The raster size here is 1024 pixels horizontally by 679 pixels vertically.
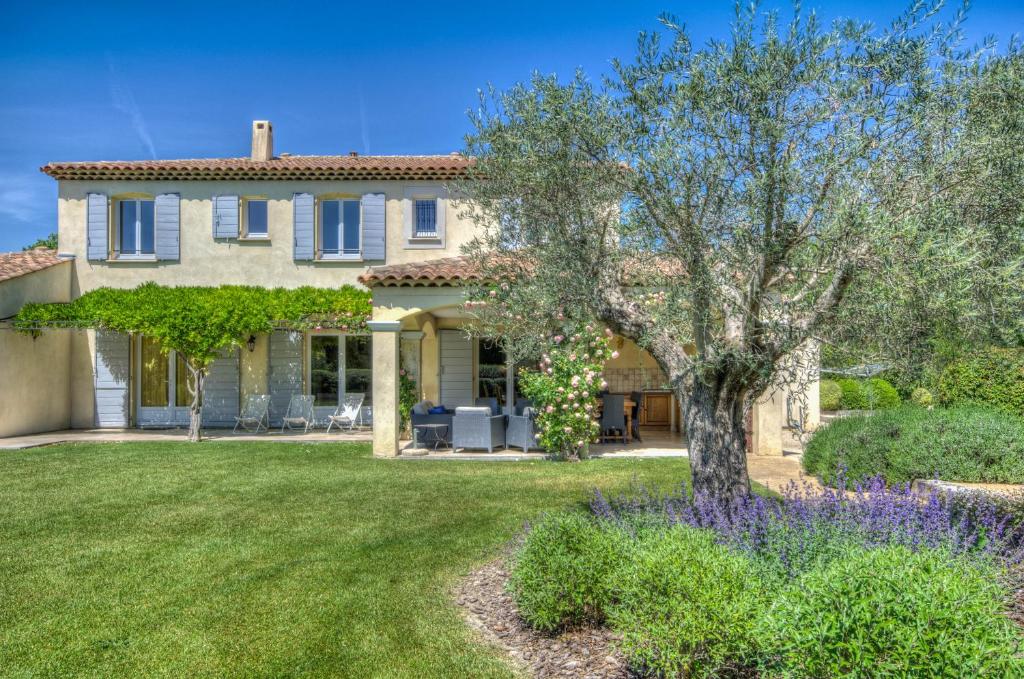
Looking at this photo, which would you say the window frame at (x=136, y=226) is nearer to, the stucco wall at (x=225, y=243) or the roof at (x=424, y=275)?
the stucco wall at (x=225, y=243)

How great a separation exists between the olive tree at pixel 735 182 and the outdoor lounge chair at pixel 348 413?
457 inches

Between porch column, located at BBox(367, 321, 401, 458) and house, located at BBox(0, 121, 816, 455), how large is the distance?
2.71 m

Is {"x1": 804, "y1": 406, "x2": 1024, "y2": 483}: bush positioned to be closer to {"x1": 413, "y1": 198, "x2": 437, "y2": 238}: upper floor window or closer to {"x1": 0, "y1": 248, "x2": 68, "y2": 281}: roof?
{"x1": 413, "y1": 198, "x2": 437, "y2": 238}: upper floor window

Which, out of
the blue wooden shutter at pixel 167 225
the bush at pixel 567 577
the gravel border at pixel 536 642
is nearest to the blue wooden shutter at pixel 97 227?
the blue wooden shutter at pixel 167 225

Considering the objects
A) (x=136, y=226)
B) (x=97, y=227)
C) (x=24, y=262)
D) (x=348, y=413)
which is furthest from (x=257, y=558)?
(x=24, y=262)

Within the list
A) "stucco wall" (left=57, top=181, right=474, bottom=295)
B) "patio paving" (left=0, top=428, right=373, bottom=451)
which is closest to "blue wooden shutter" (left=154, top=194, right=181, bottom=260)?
"stucco wall" (left=57, top=181, right=474, bottom=295)

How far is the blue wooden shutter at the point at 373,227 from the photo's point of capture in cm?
1617

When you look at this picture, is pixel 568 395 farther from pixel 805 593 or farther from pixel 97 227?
pixel 97 227

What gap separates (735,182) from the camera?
450 cm

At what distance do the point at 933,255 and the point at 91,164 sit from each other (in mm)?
18553

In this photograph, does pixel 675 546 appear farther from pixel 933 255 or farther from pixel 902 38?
pixel 902 38

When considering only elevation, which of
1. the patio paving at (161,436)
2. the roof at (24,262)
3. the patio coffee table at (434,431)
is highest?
the roof at (24,262)

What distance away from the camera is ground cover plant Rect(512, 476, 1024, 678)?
8.38ft

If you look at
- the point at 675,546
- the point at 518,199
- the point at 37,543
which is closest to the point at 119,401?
the point at 37,543
